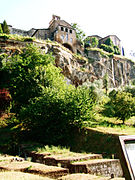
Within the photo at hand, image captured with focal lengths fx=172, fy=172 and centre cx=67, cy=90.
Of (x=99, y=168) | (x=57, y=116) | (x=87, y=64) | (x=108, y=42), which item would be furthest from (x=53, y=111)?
(x=108, y=42)

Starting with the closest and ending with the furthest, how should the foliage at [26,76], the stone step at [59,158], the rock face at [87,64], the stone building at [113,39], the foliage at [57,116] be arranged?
1. the stone step at [59,158]
2. the foliage at [57,116]
3. the foliage at [26,76]
4. the rock face at [87,64]
5. the stone building at [113,39]

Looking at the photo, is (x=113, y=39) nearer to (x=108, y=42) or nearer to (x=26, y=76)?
(x=108, y=42)

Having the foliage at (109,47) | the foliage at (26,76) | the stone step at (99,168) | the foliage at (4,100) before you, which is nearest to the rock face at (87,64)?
the foliage at (109,47)

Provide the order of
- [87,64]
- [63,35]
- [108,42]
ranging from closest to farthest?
[87,64] < [63,35] < [108,42]

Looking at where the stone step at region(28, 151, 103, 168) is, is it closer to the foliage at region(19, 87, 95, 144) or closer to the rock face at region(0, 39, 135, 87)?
the foliage at region(19, 87, 95, 144)

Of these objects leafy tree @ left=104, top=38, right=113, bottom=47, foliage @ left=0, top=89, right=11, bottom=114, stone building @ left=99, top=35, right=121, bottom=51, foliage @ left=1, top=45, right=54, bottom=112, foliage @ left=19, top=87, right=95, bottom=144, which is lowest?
foliage @ left=19, top=87, right=95, bottom=144

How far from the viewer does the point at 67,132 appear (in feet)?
50.1

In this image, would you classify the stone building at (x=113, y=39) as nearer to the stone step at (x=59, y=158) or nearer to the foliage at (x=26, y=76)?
the foliage at (x=26, y=76)

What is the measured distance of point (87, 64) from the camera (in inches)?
1757

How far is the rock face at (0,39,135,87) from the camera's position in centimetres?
3553

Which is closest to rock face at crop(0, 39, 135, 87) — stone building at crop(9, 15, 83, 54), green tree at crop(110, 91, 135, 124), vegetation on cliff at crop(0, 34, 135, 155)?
stone building at crop(9, 15, 83, 54)

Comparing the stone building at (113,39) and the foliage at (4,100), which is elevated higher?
the stone building at (113,39)

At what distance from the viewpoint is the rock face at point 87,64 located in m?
35.5

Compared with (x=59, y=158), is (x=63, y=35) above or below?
above
